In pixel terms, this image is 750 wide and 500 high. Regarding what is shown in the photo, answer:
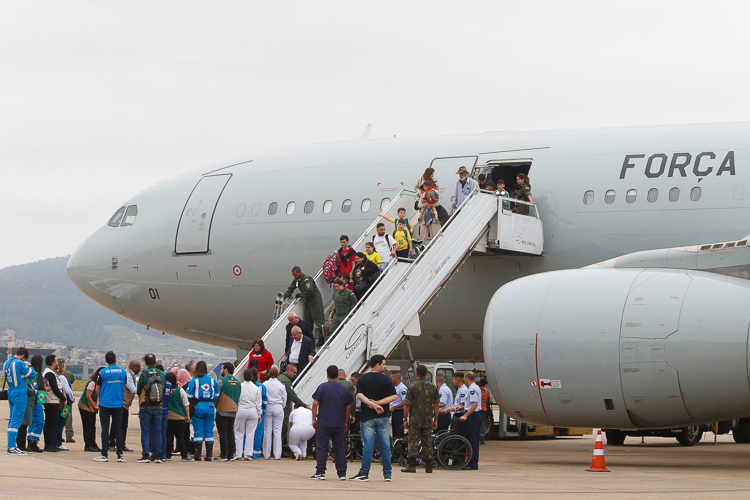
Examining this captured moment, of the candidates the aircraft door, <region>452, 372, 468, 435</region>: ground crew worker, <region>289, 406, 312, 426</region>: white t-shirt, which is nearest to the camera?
<region>452, 372, 468, 435</region>: ground crew worker

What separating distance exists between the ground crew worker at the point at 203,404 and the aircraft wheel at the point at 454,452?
3.34 m

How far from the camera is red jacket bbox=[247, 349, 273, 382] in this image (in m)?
14.9

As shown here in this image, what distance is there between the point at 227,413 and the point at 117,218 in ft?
28.0

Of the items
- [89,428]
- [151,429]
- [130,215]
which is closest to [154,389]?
[151,429]

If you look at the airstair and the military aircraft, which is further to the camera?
the airstair

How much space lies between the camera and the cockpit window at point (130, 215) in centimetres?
2030

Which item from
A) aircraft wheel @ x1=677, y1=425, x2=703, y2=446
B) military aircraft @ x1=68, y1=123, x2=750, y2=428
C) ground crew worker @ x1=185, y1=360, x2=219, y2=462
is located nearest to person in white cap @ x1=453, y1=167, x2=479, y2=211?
military aircraft @ x1=68, y1=123, x2=750, y2=428

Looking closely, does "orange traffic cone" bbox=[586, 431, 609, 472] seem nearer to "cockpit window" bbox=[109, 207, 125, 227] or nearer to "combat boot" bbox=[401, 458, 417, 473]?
"combat boot" bbox=[401, 458, 417, 473]

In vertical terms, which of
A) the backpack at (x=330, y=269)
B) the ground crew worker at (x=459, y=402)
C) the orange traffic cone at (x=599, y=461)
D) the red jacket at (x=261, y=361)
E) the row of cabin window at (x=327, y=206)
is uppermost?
the row of cabin window at (x=327, y=206)

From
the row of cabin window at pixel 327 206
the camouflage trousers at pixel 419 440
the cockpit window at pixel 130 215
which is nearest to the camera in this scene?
the camouflage trousers at pixel 419 440

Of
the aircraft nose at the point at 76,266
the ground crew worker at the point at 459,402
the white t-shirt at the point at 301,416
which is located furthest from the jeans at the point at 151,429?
the aircraft nose at the point at 76,266

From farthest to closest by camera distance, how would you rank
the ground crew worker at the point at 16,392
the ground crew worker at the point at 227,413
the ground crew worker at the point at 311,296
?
the ground crew worker at the point at 311,296
the ground crew worker at the point at 227,413
the ground crew worker at the point at 16,392

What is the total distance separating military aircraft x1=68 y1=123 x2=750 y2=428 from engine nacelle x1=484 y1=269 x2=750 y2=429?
19mm

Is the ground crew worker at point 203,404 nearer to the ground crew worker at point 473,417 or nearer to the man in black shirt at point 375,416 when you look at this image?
the man in black shirt at point 375,416
